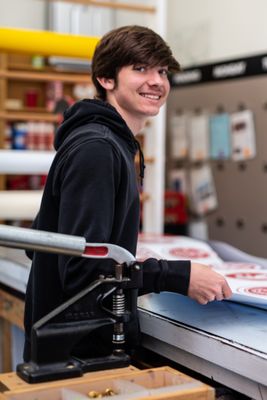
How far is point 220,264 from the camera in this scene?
221 cm

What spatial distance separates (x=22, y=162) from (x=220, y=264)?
2.70ft

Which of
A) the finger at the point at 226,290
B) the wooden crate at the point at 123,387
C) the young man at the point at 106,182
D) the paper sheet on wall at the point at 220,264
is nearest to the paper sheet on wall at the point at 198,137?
the paper sheet on wall at the point at 220,264

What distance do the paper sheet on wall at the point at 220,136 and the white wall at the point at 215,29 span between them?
457 mm

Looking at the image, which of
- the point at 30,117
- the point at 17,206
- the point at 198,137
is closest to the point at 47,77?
the point at 30,117

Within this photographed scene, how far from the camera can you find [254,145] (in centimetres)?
387

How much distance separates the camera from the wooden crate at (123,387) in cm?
114

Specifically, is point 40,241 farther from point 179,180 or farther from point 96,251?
point 179,180

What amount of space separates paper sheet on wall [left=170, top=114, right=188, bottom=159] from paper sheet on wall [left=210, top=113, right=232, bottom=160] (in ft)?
0.97

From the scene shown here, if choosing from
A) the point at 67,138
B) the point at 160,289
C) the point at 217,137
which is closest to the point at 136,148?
the point at 67,138

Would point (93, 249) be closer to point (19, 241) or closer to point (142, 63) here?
point (19, 241)

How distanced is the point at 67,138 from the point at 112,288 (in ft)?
1.33

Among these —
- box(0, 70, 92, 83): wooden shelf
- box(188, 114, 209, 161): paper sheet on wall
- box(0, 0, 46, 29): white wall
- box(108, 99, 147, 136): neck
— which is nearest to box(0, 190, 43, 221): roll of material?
box(0, 70, 92, 83): wooden shelf

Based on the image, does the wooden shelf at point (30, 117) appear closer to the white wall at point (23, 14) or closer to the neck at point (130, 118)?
the white wall at point (23, 14)

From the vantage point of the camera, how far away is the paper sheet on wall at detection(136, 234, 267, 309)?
1565 millimetres
